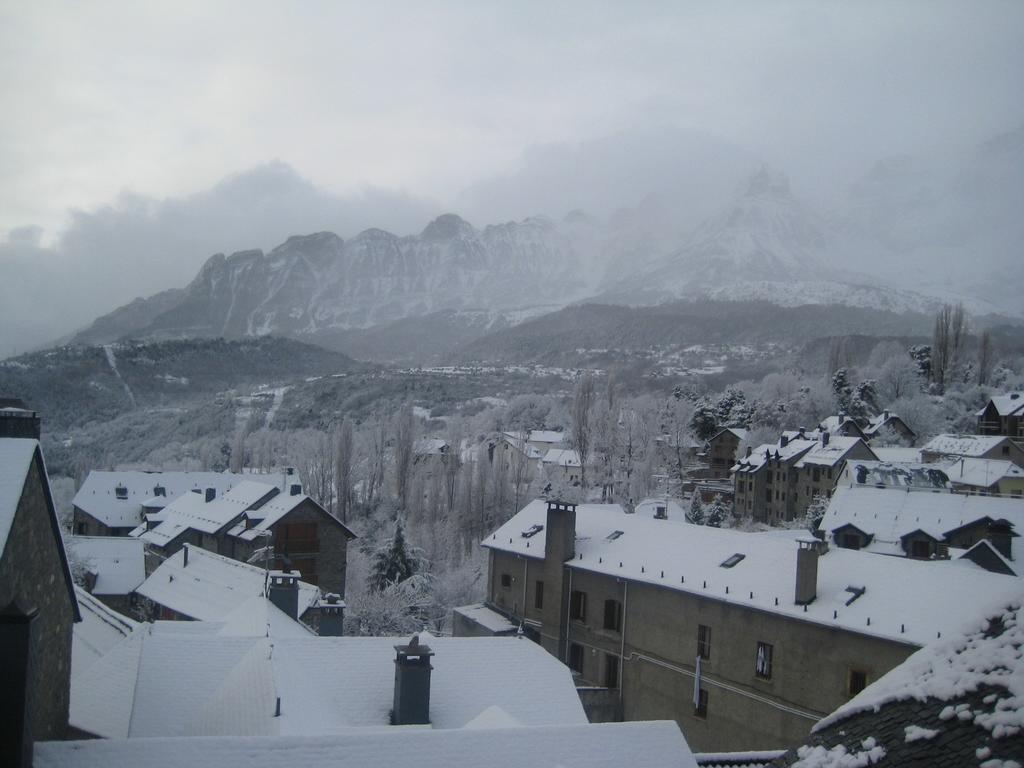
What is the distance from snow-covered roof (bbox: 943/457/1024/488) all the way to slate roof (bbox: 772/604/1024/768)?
52695 mm

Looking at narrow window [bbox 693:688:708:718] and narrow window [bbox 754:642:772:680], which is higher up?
narrow window [bbox 754:642:772:680]

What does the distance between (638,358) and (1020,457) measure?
119286 millimetres

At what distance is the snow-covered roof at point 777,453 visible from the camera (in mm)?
59531

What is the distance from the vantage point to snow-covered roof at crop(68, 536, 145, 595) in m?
39.8

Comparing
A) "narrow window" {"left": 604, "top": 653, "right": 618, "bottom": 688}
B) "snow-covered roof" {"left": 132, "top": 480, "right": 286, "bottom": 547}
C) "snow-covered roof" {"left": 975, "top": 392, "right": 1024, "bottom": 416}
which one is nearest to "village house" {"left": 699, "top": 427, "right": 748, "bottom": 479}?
"snow-covered roof" {"left": 975, "top": 392, "right": 1024, "bottom": 416}

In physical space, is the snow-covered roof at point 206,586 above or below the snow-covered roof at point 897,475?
below

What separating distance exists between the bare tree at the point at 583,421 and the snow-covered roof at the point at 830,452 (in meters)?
23.3

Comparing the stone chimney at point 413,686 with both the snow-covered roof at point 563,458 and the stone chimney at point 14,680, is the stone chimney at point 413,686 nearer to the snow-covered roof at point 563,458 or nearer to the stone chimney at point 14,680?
the stone chimney at point 14,680

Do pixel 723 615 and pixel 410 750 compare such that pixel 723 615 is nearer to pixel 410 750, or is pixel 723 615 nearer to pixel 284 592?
pixel 284 592

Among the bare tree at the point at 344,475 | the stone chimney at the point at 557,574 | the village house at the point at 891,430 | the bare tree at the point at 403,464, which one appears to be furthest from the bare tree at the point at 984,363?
the stone chimney at the point at 557,574

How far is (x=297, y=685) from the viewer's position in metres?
14.6

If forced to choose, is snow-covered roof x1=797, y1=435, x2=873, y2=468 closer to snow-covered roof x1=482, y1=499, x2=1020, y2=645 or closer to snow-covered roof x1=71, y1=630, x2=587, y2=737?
snow-covered roof x1=482, y1=499, x2=1020, y2=645

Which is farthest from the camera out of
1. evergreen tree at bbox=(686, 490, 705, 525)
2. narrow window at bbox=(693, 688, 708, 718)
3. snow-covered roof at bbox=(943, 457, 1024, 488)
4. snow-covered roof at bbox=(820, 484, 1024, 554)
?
evergreen tree at bbox=(686, 490, 705, 525)

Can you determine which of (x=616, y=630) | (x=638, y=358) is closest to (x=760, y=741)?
(x=616, y=630)
